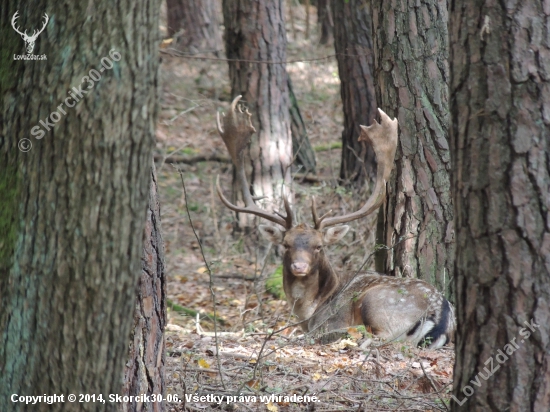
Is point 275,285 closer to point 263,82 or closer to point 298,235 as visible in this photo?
point 298,235

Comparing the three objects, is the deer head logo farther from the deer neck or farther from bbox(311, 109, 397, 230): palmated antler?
the deer neck

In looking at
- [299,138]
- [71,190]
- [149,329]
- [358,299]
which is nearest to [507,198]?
[71,190]

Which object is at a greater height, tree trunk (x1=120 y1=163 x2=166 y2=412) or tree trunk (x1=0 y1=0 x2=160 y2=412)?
tree trunk (x1=0 y1=0 x2=160 y2=412)

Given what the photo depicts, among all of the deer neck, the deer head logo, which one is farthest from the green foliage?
the deer head logo

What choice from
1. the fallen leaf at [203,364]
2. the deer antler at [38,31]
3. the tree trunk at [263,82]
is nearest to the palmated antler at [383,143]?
the fallen leaf at [203,364]

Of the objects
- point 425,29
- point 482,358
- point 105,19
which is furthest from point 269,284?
point 105,19

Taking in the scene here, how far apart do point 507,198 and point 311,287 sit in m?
5.03

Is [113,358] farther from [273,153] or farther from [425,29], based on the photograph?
[273,153]

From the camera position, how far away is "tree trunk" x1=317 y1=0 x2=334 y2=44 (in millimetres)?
20297

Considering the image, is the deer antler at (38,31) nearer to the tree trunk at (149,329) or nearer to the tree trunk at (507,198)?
the tree trunk at (149,329)

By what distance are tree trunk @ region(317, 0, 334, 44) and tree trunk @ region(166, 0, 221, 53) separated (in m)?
2.77

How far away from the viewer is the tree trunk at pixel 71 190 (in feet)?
10.5

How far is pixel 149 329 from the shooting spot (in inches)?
174

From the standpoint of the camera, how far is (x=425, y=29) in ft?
23.4
